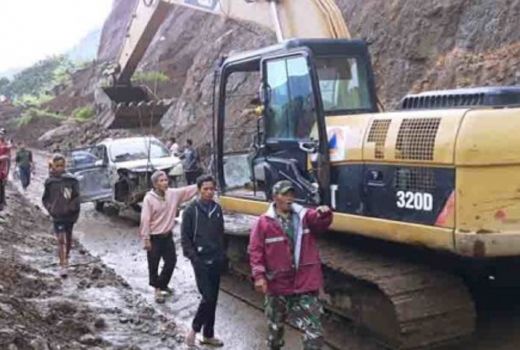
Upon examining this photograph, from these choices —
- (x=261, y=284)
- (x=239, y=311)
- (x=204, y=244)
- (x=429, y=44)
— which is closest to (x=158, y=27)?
(x=429, y=44)

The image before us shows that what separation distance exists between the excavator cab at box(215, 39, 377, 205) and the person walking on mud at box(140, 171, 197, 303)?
120cm

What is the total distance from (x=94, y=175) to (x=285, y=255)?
12212mm

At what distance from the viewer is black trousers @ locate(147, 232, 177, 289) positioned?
977cm

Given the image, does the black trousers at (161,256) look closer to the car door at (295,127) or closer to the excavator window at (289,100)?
the car door at (295,127)

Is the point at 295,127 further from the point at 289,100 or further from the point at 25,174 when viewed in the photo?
the point at 25,174

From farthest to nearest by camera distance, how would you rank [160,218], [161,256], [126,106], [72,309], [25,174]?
[25,174] → [126,106] → [161,256] → [160,218] → [72,309]

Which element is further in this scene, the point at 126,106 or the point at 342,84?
the point at 126,106

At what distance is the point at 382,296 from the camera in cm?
691

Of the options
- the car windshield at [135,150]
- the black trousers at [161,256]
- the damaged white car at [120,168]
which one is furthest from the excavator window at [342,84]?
the car windshield at [135,150]

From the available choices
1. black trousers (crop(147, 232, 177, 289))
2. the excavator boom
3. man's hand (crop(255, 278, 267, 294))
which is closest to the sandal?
man's hand (crop(255, 278, 267, 294))

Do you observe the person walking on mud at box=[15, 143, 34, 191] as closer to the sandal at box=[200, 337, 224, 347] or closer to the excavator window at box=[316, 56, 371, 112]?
the sandal at box=[200, 337, 224, 347]

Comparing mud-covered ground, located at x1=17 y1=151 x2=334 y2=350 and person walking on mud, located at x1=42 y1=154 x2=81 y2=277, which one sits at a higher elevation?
person walking on mud, located at x1=42 y1=154 x2=81 y2=277

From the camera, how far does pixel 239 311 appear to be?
30.2ft

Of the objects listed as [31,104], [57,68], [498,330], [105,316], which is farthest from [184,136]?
[57,68]
